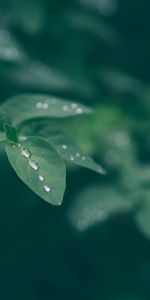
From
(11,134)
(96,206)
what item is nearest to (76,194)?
(96,206)

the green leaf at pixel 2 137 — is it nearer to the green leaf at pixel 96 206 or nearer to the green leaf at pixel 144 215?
→ the green leaf at pixel 144 215

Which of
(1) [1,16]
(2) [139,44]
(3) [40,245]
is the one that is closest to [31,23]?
(1) [1,16]

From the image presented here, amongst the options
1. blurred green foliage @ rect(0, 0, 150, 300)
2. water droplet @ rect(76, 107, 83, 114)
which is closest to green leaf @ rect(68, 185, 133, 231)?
blurred green foliage @ rect(0, 0, 150, 300)

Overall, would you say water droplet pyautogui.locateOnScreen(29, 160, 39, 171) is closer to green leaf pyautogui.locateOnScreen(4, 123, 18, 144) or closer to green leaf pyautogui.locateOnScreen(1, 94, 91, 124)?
green leaf pyautogui.locateOnScreen(4, 123, 18, 144)

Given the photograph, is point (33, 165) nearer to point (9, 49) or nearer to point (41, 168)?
point (41, 168)

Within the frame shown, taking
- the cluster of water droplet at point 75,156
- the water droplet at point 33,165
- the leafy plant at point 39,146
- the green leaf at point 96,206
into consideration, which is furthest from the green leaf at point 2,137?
the green leaf at point 96,206

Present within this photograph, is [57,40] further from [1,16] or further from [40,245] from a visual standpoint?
[40,245]

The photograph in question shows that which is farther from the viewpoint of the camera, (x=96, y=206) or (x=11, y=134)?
(x=96, y=206)
